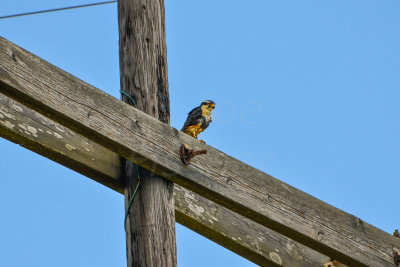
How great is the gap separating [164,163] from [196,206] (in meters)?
0.61

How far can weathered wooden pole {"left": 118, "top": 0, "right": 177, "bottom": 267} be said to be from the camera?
292 cm

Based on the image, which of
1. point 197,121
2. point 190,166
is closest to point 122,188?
point 190,166

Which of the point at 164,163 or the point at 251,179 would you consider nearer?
the point at 164,163

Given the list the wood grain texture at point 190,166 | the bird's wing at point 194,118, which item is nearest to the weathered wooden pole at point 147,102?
the wood grain texture at point 190,166

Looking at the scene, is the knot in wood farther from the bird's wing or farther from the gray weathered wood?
the bird's wing

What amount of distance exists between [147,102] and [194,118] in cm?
340

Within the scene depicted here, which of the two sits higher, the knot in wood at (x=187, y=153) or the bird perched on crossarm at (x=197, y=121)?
the bird perched on crossarm at (x=197, y=121)

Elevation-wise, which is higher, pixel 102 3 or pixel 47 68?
pixel 102 3

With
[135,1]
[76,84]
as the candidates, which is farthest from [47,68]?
[135,1]

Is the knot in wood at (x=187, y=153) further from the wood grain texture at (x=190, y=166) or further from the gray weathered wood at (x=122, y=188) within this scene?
the gray weathered wood at (x=122, y=188)

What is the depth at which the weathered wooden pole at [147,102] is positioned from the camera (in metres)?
2.92

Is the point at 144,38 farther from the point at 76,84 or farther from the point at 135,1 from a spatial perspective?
the point at 76,84

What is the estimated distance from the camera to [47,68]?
279cm

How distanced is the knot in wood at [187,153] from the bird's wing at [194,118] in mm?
3582
